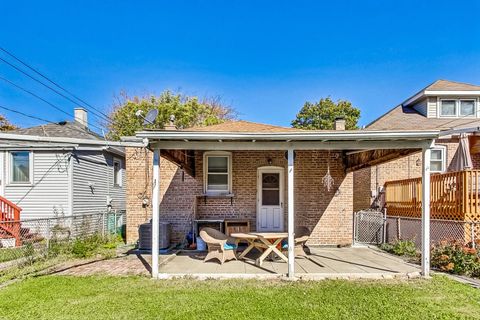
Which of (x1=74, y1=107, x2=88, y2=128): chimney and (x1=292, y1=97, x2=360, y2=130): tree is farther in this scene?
(x1=292, y1=97, x2=360, y2=130): tree

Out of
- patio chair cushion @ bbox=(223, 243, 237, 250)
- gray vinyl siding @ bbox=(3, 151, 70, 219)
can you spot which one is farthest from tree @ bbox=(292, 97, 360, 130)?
patio chair cushion @ bbox=(223, 243, 237, 250)

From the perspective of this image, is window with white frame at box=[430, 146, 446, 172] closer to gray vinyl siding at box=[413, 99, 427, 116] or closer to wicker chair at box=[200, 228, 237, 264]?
gray vinyl siding at box=[413, 99, 427, 116]

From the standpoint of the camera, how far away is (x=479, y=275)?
262 inches

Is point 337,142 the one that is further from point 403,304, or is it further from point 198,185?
point 198,185

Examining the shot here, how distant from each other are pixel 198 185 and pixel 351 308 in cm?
670

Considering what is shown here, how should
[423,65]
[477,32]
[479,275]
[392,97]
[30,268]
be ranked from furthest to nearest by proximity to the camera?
[392,97] → [423,65] → [477,32] → [30,268] → [479,275]

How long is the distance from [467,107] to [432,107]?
150 centimetres

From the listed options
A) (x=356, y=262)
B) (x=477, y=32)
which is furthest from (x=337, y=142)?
(x=477, y=32)

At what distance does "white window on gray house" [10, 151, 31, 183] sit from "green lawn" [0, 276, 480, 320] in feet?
24.3

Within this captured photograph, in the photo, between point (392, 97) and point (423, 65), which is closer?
point (423, 65)

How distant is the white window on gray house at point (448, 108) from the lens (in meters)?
14.7

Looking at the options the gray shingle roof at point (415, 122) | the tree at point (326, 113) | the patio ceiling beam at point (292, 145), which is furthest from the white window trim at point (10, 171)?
the tree at point (326, 113)

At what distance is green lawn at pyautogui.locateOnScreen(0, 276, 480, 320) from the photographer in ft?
15.0

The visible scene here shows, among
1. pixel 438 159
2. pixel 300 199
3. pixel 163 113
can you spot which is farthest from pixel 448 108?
pixel 163 113
